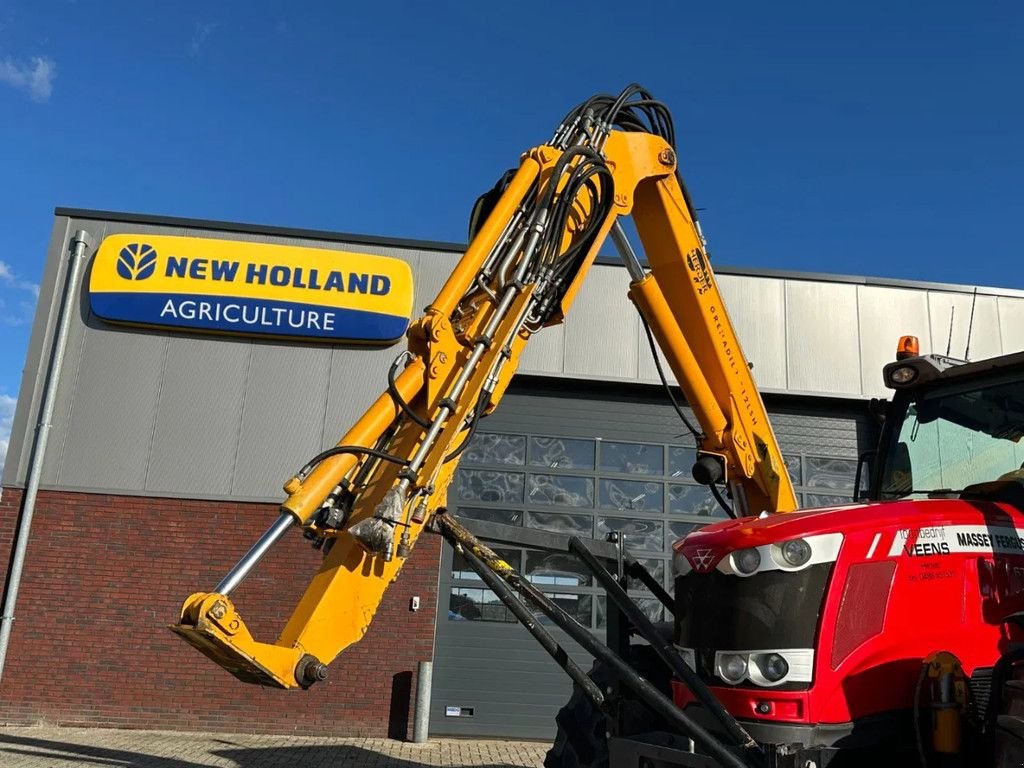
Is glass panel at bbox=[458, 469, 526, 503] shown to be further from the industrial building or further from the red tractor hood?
the red tractor hood

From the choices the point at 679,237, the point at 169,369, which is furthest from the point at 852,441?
the point at 169,369

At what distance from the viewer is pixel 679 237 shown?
5457mm

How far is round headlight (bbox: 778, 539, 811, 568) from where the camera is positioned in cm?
351

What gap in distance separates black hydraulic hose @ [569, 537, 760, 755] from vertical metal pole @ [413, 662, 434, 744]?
239 inches

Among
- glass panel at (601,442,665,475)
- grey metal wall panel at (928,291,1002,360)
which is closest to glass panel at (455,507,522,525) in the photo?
glass panel at (601,442,665,475)

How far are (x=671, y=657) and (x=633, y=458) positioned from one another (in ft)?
25.6

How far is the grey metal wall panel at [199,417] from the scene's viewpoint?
34.6ft

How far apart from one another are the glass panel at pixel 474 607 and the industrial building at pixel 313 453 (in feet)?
0.09

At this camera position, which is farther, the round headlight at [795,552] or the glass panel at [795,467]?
the glass panel at [795,467]

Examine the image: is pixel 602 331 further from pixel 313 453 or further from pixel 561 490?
pixel 313 453

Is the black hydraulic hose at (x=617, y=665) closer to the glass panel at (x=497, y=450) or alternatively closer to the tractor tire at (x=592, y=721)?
the tractor tire at (x=592, y=721)

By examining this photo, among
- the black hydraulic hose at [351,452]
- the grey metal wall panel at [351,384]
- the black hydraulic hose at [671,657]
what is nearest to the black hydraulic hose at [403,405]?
the black hydraulic hose at [351,452]

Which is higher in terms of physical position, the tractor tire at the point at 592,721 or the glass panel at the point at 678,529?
the glass panel at the point at 678,529

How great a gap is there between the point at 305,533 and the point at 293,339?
7.77 m
